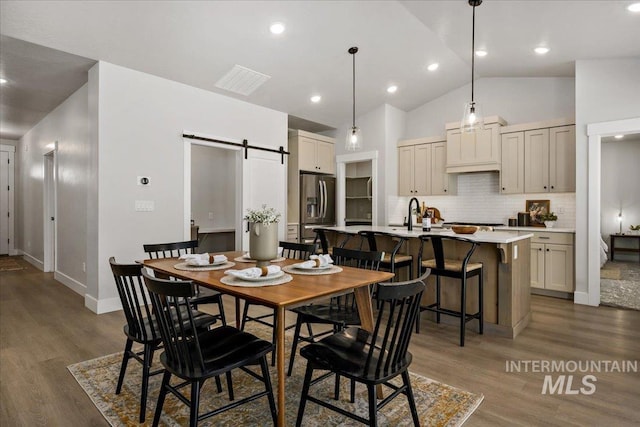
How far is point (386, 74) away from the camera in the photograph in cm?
547

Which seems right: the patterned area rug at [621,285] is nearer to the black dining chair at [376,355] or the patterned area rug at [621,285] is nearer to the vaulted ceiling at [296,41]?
the vaulted ceiling at [296,41]

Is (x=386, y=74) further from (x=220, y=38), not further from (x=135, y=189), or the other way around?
(x=135, y=189)

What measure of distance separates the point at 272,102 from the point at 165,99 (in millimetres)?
1599

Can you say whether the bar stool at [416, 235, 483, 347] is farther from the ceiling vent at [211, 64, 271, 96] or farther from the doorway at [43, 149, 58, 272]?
the doorway at [43, 149, 58, 272]

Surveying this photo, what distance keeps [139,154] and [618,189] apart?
22.4 ft

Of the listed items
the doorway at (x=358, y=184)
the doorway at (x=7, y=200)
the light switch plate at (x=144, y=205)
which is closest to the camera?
the light switch plate at (x=144, y=205)

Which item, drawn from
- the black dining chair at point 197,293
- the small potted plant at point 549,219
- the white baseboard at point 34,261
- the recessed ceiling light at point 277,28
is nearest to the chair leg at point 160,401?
the black dining chair at point 197,293

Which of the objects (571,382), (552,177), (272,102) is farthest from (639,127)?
(272,102)

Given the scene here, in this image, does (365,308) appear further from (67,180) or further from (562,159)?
(67,180)

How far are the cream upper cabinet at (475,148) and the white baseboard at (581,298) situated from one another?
2.03 metres

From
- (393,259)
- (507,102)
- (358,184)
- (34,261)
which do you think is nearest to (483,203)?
(507,102)

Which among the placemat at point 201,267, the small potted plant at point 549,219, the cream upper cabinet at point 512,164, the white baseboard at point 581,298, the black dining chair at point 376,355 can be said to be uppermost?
the cream upper cabinet at point 512,164

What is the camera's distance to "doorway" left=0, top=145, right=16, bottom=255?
27.6ft

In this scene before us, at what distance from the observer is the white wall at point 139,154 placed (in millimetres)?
4148
